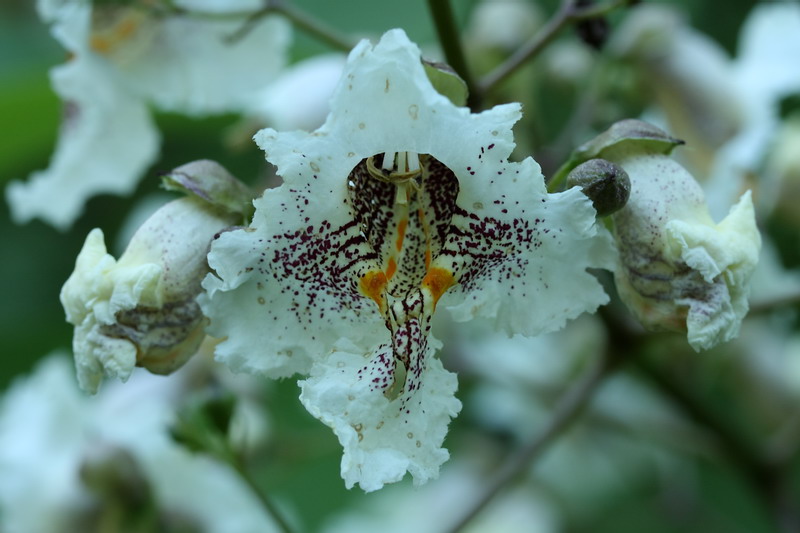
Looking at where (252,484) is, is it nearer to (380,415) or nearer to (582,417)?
(380,415)

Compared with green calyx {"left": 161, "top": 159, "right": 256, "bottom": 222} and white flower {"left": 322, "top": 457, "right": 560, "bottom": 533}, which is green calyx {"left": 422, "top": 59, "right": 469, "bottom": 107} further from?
white flower {"left": 322, "top": 457, "right": 560, "bottom": 533}

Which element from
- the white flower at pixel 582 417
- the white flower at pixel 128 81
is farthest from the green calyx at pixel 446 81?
the white flower at pixel 582 417

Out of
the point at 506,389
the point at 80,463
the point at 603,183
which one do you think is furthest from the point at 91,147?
the point at 506,389

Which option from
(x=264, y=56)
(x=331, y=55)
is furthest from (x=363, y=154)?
(x=331, y=55)

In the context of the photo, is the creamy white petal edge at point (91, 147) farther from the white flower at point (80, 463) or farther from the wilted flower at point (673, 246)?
the wilted flower at point (673, 246)

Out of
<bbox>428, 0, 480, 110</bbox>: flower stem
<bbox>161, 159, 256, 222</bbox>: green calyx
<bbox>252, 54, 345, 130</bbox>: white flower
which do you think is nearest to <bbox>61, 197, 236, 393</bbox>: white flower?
<bbox>161, 159, 256, 222</bbox>: green calyx
